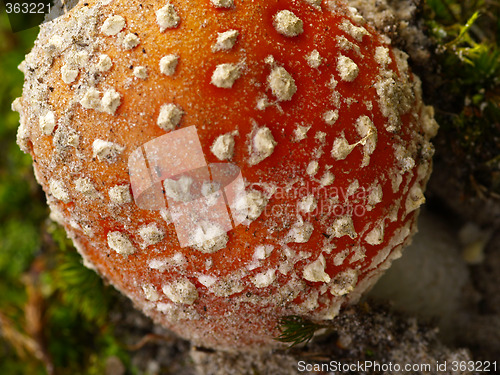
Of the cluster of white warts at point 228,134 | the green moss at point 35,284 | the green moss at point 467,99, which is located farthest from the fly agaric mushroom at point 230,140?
the green moss at point 35,284

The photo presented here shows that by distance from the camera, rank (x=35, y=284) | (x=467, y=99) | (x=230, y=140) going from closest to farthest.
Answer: (x=230, y=140)
(x=467, y=99)
(x=35, y=284)

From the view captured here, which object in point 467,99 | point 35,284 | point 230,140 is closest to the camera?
point 230,140

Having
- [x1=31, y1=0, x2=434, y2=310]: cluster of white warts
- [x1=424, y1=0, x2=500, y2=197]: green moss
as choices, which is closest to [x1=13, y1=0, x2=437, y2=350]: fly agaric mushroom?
[x1=31, y1=0, x2=434, y2=310]: cluster of white warts

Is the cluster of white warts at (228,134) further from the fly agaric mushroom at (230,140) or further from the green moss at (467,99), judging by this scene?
the green moss at (467,99)

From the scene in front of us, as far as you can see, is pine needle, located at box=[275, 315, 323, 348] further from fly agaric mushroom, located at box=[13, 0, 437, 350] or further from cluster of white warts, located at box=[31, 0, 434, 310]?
cluster of white warts, located at box=[31, 0, 434, 310]

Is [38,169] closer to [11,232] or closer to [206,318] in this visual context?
[206,318]

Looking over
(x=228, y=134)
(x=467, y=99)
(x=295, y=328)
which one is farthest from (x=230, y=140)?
(x=467, y=99)

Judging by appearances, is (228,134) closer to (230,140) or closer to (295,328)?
(230,140)
